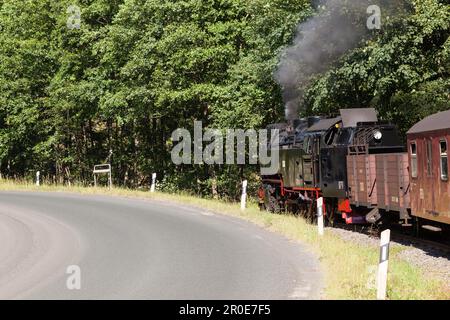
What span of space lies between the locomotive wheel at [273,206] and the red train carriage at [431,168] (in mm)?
8453

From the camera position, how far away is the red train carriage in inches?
470

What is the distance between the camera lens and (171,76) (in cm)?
2883

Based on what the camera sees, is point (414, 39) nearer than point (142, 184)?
Yes

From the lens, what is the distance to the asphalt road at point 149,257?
29.0ft

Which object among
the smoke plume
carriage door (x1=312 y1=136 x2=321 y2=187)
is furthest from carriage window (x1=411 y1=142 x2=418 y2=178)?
the smoke plume

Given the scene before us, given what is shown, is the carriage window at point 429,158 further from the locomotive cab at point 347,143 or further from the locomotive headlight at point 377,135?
the locomotive headlight at point 377,135

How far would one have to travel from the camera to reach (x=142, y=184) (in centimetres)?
4188

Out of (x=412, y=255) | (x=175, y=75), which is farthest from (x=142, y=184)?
(x=412, y=255)

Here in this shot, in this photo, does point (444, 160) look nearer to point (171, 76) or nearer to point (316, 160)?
point (316, 160)

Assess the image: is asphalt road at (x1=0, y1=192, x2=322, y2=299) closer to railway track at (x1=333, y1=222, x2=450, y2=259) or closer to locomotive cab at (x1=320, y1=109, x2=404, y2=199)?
locomotive cab at (x1=320, y1=109, x2=404, y2=199)

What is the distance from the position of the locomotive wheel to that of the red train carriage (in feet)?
27.7

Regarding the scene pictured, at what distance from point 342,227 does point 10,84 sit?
25.5 m

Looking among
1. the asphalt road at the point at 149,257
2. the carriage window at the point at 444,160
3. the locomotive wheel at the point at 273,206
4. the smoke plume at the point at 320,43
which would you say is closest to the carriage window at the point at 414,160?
the carriage window at the point at 444,160
